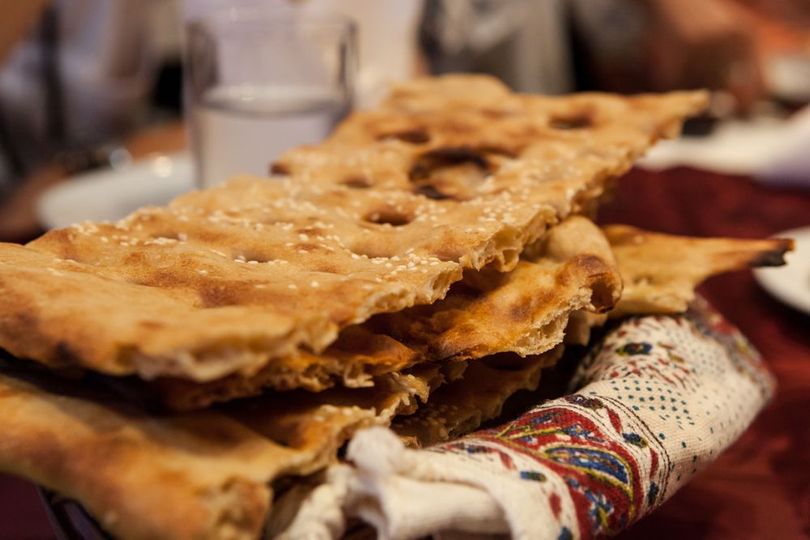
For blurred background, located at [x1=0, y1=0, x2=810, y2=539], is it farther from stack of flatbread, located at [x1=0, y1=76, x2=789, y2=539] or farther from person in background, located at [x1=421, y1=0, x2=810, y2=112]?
stack of flatbread, located at [x1=0, y1=76, x2=789, y2=539]

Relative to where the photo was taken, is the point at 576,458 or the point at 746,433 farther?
the point at 746,433

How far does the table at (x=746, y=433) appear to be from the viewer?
78cm

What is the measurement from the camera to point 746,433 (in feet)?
2.96

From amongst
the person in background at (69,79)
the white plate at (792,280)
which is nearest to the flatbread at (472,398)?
the white plate at (792,280)

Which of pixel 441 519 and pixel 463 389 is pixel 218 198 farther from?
pixel 441 519

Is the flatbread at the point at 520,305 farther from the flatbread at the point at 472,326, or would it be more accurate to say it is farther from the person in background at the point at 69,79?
the person in background at the point at 69,79

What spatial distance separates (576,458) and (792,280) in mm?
674

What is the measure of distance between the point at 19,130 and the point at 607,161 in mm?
2041

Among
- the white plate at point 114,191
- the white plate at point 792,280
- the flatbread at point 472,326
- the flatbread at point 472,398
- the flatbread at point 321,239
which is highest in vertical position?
the flatbread at point 321,239

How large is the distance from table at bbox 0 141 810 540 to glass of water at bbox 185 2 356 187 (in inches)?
17.9

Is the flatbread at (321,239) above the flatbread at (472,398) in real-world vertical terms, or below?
above

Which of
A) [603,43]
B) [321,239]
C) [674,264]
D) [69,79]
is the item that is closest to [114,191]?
[321,239]

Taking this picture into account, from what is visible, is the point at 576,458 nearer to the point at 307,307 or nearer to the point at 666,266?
the point at 307,307

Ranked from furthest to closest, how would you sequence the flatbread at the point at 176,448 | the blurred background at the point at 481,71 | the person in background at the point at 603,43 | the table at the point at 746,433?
the person in background at the point at 603,43 < the blurred background at the point at 481,71 < the table at the point at 746,433 < the flatbread at the point at 176,448
